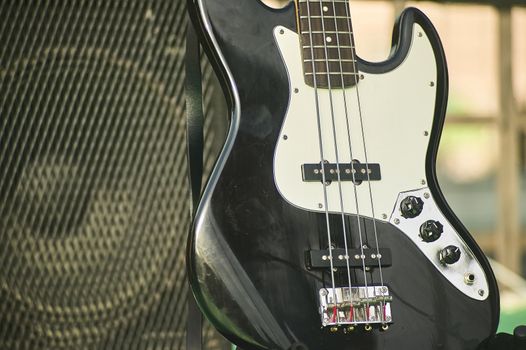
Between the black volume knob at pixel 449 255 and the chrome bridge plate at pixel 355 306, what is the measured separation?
0.12 metres

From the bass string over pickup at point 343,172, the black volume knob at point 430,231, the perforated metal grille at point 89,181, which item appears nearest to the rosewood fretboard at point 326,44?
the bass string over pickup at point 343,172

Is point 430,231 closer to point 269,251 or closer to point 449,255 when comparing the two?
point 449,255

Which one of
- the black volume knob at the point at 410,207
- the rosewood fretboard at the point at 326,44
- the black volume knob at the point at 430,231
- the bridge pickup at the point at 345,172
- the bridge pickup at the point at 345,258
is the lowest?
the bridge pickup at the point at 345,258

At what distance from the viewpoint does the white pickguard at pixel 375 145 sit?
149 centimetres

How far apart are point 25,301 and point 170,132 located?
478 mm

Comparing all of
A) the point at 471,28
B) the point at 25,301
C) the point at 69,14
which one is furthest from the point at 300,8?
the point at 471,28

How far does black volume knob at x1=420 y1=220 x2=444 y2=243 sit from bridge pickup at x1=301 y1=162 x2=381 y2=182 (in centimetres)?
12

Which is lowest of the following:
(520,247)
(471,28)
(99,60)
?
(520,247)

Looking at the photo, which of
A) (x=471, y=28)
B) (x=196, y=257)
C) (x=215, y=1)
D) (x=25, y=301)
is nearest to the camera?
(x=196, y=257)

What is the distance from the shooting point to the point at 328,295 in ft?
4.69

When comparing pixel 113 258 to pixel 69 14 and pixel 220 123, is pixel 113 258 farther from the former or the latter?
pixel 69 14

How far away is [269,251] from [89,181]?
2.11 feet

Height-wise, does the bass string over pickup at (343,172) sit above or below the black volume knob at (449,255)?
above

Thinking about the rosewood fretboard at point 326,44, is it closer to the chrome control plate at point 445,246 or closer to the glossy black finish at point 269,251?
the glossy black finish at point 269,251
